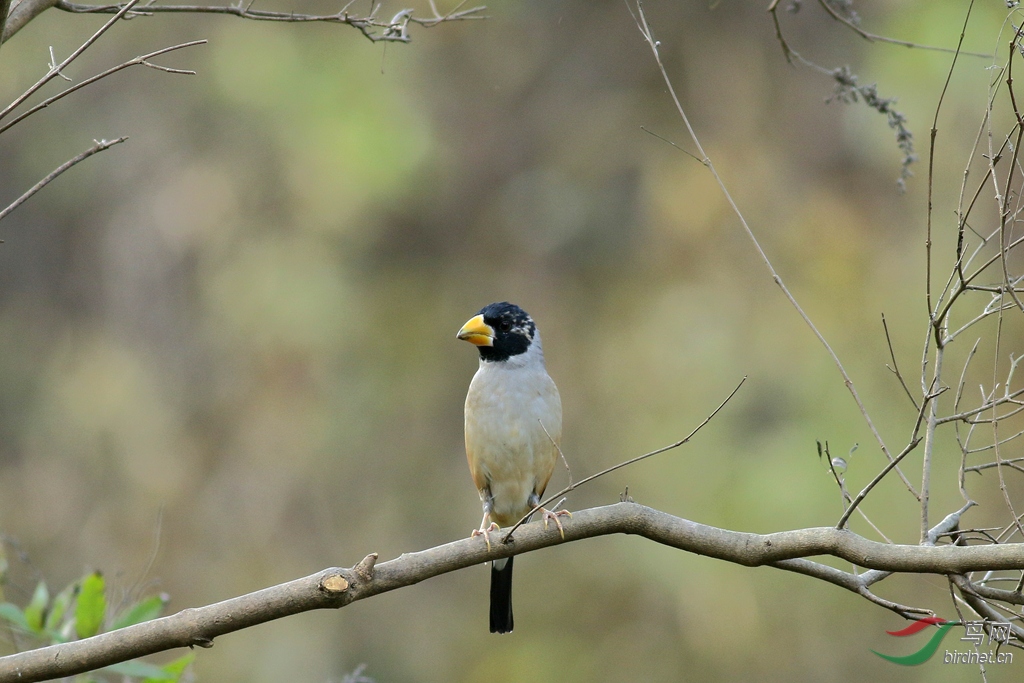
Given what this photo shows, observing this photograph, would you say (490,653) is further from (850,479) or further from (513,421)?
(513,421)

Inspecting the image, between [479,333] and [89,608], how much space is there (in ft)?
5.57

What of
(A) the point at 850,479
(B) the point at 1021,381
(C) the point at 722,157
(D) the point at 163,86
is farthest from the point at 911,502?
(D) the point at 163,86

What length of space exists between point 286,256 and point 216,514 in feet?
8.03

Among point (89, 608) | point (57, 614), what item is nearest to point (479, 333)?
point (89, 608)

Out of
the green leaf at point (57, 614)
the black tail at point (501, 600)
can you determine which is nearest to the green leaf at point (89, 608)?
the green leaf at point (57, 614)

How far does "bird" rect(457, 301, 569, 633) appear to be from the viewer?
3879mm

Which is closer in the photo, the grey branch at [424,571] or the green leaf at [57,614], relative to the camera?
the grey branch at [424,571]

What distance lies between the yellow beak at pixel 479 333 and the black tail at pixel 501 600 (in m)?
0.90

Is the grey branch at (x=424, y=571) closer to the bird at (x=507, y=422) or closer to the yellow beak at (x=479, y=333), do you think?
the bird at (x=507, y=422)

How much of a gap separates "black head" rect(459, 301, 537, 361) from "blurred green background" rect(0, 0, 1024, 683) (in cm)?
454

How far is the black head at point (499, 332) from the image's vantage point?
4.10 meters

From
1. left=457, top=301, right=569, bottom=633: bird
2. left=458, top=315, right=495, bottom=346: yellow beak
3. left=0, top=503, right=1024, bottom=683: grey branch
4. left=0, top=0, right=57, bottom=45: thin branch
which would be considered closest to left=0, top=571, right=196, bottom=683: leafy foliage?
left=0, top=503, right=1024, bottom=683: grey branch

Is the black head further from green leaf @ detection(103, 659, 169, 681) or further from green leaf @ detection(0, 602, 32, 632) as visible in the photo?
green leaf @ detection(0, 602, 32, 632)

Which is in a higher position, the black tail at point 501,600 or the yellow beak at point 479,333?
the yellow beak at point 479,333
